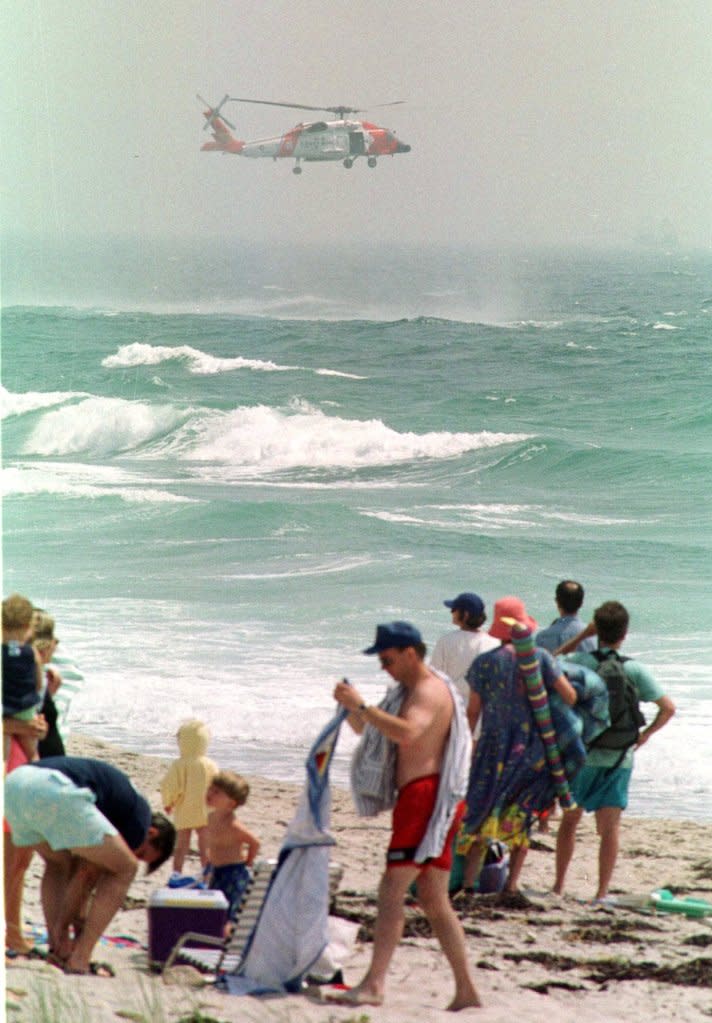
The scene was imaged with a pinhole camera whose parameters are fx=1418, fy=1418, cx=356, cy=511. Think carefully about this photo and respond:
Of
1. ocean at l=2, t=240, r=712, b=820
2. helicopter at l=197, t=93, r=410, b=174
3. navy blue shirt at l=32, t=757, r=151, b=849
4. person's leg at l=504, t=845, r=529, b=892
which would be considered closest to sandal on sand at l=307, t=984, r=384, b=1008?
A: navy blue shirt at l=32, t=757, r=151, b=849

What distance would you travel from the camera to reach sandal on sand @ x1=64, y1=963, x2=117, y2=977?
10.9ft

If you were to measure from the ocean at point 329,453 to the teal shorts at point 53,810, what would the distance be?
483 cm

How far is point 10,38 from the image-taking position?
36.1ft

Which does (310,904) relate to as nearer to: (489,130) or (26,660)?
(26,660)

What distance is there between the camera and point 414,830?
10.9ft

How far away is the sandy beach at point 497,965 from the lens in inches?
127

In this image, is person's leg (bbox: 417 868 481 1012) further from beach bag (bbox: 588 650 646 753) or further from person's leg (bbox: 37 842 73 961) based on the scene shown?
beach bag (bbox: 588 650 646 753)

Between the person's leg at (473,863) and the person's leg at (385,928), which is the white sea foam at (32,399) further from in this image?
the person's leg at (385,928)

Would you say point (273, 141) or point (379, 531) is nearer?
point (379, 531)

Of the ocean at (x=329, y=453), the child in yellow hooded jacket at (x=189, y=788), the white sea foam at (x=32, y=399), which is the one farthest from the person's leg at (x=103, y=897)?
the white sea foam at (x=32, y=399)

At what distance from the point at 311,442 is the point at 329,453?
0.39 m

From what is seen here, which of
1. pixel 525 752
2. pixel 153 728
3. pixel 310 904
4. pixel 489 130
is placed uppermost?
pixel 489 130

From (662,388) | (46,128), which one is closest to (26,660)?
(46,128)

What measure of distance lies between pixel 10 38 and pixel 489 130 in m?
6.72
